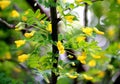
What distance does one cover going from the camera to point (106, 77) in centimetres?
209

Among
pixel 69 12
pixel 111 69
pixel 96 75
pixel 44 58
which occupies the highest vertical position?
pixel 69 12

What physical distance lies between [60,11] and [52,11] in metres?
0.04

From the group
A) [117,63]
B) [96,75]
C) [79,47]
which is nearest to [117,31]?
[96,75]

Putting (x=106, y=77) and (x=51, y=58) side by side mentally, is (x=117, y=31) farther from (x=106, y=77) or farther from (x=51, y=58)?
(x=51, y=58)

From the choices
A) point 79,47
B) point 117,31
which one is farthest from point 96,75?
point 79,47

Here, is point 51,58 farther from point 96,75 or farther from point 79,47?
point 96,75

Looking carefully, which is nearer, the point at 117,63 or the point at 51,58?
the point at 51,58

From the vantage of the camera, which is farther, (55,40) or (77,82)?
(77,82)

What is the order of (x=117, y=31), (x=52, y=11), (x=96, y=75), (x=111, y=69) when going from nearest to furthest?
(x=52, y=11) → (x=111, y=69) → (x=96, y=75) → (x=117, y=31)

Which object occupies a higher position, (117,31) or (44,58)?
(44,58)

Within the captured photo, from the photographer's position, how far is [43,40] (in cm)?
106

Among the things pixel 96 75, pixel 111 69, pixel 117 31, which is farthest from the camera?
pixel 117 31

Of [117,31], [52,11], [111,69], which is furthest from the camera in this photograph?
[117,31]

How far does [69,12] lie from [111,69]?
1.10 meters
